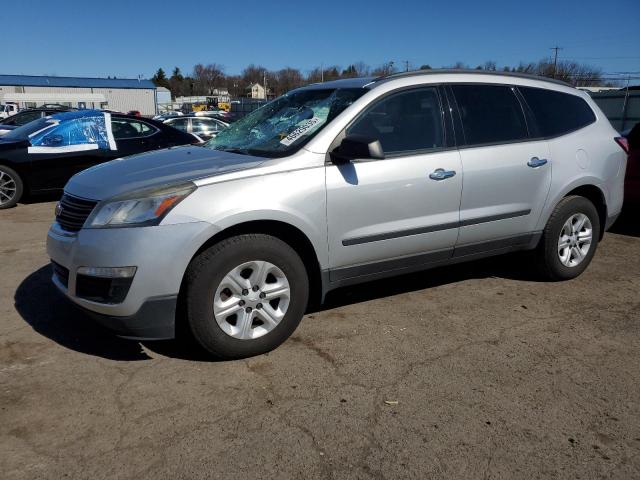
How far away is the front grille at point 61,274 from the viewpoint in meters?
3.35

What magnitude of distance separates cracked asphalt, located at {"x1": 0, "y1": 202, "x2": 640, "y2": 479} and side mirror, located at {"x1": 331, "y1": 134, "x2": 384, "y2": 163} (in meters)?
1.24

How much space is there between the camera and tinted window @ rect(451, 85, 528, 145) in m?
4.17

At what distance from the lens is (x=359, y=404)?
2938mm

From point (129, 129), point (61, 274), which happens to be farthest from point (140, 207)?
point (129, 129)

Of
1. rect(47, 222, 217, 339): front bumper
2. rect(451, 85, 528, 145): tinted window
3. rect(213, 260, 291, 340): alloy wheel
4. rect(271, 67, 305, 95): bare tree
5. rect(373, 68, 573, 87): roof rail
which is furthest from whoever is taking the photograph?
rect(271, 67, 305, 95): bare tree

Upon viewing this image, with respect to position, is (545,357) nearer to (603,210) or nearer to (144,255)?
(603,210)

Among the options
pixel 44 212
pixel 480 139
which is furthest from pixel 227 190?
pixel 44 212

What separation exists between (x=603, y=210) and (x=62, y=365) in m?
4.61

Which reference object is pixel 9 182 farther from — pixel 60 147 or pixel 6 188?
pixel 60 147

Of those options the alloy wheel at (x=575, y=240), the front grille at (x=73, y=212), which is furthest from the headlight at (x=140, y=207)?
the alloy wheel at (x=575, y=240)

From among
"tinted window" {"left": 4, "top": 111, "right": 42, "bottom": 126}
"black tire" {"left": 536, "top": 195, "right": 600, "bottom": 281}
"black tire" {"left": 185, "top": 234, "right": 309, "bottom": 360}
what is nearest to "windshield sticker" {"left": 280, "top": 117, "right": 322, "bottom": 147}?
"black tire" {"left": 185, "top": 234, "right": 309, "bottom": 360}

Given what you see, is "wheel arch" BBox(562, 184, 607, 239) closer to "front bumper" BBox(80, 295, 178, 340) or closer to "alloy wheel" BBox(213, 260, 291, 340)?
"alloy wheel" BBox(213, 260, 291, 340)

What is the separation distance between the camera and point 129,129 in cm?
897

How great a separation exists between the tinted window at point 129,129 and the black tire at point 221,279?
6.40 m
